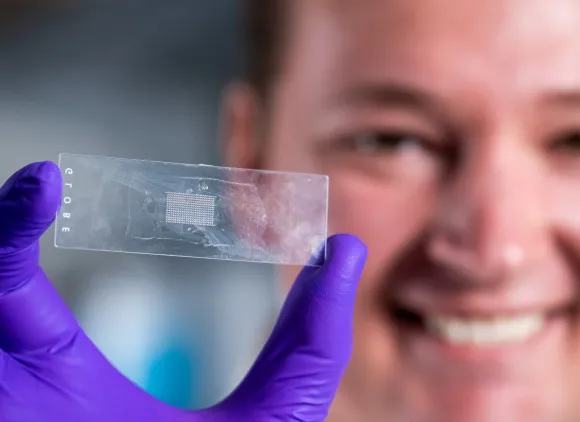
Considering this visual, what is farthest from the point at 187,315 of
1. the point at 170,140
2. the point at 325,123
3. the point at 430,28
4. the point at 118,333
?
the point at 430,28

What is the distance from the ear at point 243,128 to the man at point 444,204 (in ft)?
0.76

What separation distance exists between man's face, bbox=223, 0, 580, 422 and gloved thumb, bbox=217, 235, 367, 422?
28cm

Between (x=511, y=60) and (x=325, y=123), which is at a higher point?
(x=511, y=60)

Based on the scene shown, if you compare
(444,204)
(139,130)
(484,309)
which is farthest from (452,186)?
(139,130)

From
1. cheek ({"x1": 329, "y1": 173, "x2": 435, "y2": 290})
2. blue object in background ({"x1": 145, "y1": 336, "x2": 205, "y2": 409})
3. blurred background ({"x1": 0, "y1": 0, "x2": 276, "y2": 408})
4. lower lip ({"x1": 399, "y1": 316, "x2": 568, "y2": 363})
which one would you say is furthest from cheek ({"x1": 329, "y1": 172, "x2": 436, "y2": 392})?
blue object in background ({"x1": 145, "y1": 336, "x2": 205, "y2": 409})

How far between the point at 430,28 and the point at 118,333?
1.37 metres

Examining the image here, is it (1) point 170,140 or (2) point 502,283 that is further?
(1) point 170,140

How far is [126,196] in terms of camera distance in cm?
85

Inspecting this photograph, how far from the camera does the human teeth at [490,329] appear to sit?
3.67 feet

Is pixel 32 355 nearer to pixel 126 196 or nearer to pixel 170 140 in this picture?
pixel 126 196

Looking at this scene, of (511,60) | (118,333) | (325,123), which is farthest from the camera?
(118,333)

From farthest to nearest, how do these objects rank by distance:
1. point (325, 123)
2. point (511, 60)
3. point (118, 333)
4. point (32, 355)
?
point (118, 333) < point (325, 123) < point (511, 60) < point (32, 355)

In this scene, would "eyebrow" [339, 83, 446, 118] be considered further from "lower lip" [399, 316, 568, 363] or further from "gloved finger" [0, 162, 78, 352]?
"gloved finger" [0, 162, 78, 352]

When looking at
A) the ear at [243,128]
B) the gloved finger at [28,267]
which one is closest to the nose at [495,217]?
the ear at [243,128]
